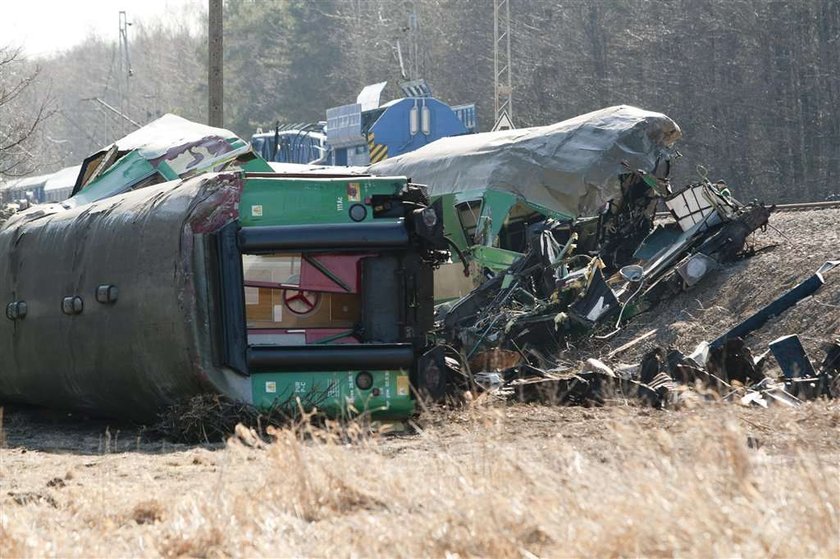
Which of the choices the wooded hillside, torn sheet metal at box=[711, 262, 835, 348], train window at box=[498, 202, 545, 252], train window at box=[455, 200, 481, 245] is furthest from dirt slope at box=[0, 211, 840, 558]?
the wooded hillside

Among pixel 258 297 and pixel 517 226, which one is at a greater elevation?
pixel 258 297

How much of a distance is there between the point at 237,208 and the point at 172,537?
4.02 metres

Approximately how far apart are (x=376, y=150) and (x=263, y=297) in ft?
65.6

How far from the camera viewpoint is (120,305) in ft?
30.3

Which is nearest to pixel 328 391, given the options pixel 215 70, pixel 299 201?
pixel 299 201

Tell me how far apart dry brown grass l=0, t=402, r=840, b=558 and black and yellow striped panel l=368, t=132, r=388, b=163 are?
71.7 ft

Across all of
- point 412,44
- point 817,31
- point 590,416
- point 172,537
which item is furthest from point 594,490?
point 412,44

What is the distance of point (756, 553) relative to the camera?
396cm

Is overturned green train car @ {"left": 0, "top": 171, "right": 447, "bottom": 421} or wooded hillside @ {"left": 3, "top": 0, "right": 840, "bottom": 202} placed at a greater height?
wooded hillside @ {"left": 3, "top": 0, "right": 840, "bottom": 202}

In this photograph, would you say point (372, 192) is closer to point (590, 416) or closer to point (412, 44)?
point (590, 416)

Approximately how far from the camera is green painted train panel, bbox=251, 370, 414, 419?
883cm

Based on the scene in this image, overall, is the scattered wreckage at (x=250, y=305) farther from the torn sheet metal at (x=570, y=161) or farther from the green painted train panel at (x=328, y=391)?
the torn sheet metal at (x=570, y=161)

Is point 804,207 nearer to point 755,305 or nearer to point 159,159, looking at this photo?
point 755,305

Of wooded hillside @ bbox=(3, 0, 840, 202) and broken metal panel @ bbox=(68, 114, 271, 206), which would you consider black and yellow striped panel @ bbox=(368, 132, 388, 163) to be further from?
broken metal panel @ bbox=(68, 114, 271, 206)
